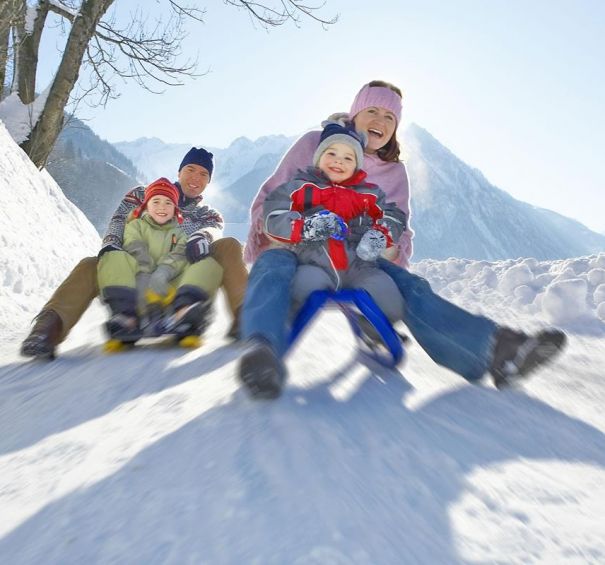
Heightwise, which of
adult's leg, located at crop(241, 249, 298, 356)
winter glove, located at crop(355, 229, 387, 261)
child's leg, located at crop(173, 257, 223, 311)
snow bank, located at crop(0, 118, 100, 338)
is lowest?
snow bank, located at crop(0, 118, 100, 338)

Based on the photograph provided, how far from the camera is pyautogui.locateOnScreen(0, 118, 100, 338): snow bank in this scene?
11.3 feet

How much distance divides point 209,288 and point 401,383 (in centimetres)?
105

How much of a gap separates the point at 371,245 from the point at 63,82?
542cm

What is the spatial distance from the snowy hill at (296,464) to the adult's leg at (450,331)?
10 cm

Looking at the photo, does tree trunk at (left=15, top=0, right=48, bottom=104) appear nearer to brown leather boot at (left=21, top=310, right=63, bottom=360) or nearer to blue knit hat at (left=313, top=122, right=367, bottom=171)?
brown leather boot at (left=21, top=310, right=63, bottom=360)

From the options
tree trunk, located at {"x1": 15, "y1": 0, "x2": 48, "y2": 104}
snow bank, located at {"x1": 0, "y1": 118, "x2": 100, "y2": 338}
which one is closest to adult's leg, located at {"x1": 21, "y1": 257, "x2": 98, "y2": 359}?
snow bank, located at {"x1": 0, "y1": 118, "x2": 100, "y2": 338}

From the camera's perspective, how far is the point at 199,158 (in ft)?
10.4

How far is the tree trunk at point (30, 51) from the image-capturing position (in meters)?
7.08

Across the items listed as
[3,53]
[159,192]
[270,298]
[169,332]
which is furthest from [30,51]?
[270,298]

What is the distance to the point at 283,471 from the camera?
0.96 metres

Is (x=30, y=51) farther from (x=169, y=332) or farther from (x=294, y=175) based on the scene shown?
(x=169, y=332)

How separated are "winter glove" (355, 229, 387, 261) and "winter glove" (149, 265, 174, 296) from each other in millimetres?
1010

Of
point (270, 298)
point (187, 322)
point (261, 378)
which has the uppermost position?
point (270, 298)

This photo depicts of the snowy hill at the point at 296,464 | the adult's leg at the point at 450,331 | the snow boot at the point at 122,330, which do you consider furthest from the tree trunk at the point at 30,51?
the adult's leg at the point at 450,331
